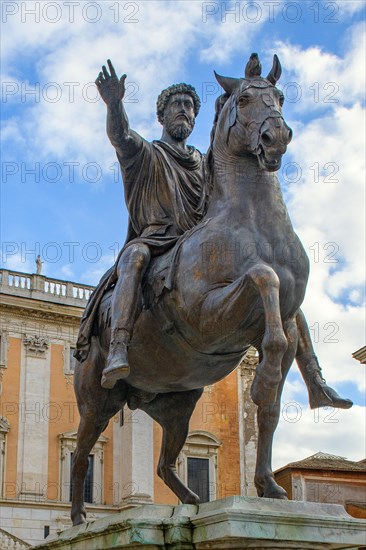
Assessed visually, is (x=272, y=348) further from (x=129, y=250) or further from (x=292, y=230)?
(x=129, y=250)

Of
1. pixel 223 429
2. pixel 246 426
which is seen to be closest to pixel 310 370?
pixel 223 429

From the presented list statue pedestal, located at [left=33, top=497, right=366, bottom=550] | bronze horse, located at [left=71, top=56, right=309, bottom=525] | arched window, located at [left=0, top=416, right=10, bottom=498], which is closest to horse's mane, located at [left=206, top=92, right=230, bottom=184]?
bronze horse, located at [left=71, top=56, right=309, bottom=525]

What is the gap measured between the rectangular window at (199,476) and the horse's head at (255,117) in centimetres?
3016

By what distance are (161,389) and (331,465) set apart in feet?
107

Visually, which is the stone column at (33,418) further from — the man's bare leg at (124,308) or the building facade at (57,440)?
the man's bare leg at (124,308)

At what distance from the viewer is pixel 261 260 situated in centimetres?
538

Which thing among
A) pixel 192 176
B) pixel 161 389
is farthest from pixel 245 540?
pixel 192 176

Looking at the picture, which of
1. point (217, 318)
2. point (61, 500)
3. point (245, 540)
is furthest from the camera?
point (61, 500)

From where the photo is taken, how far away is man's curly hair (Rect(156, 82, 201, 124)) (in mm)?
6930

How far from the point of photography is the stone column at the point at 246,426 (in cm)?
3712

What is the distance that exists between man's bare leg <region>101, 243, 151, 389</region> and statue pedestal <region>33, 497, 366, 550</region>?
0.96 m

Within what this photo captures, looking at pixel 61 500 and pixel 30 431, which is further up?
pixel 30 431

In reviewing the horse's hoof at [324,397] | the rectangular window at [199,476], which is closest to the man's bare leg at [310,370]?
the horse's hoof at [324,397]

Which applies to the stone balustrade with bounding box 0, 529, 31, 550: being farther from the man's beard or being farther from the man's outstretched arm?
the man's outstretched arm
